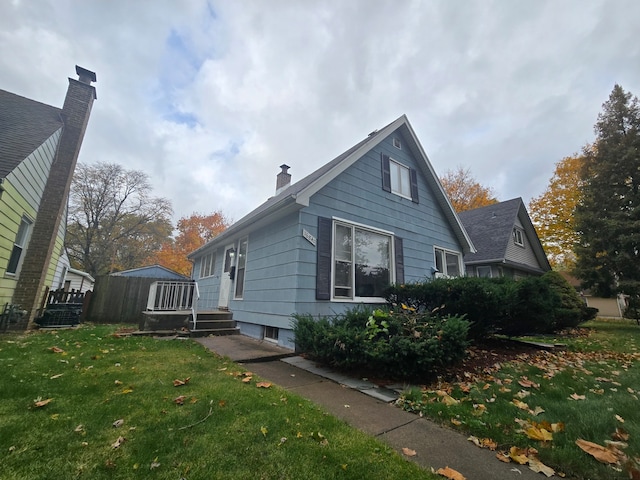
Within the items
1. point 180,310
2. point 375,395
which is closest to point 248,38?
point 180,310

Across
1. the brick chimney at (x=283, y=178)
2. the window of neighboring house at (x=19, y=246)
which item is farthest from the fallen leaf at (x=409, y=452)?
the brick chimney at (x=283, y=178)

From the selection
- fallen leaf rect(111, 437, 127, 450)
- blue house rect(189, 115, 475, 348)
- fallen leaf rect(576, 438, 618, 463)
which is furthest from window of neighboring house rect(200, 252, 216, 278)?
fallen leaf rect(576, 438, 618, 463)

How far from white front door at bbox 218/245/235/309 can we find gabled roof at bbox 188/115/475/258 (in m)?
0.50

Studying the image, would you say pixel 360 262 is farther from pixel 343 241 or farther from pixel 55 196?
pixel 55 196

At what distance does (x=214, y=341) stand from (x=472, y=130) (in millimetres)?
15197

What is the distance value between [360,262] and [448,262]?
515cm

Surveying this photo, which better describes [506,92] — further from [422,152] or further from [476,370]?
[476,370]

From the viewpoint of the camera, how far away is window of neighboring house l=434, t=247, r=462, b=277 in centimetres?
1025

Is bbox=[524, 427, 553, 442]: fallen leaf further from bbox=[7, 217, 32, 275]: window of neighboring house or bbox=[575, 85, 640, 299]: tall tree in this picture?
bbox=[575, 85, 640, 299]: tall tree

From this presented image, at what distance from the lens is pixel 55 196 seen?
8.24 meters

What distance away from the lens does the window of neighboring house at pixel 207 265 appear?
1260 centimetres

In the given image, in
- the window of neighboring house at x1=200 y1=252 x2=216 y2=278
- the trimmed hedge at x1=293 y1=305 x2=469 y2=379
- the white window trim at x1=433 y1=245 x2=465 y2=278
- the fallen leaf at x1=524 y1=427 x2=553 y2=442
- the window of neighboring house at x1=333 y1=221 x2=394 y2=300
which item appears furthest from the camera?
the window of neighboring house at x1=200 y1=252 x2=216 y2=278

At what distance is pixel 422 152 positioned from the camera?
9.73 metres

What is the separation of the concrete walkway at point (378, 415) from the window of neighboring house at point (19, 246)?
6.43 m
